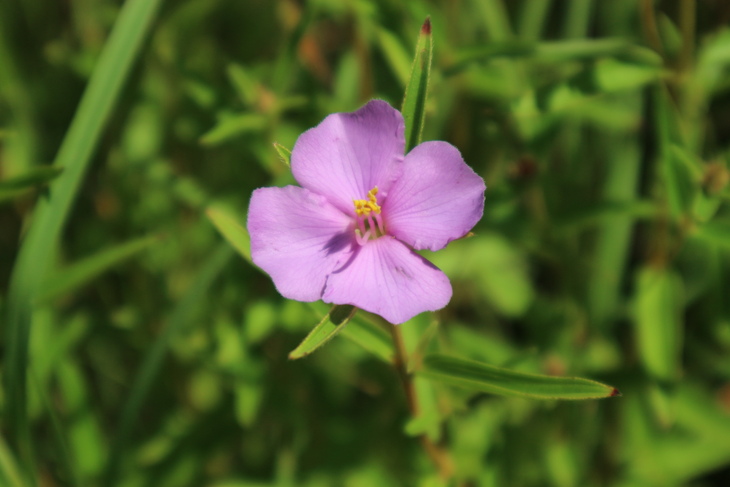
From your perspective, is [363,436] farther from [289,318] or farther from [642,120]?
[642,120]

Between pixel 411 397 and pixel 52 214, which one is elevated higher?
pixel 52 214

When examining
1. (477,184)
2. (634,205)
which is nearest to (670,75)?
(634,205)

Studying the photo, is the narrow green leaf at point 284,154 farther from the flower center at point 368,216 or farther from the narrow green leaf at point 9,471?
the narrow green leaf at point 9,471

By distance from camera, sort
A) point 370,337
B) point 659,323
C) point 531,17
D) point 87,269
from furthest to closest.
→ point 531,17 → point 659,323 → point 87,269 → point 370,337

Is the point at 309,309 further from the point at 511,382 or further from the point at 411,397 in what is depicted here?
the point at 511,382

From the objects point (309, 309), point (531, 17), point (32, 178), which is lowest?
point (309, 309)

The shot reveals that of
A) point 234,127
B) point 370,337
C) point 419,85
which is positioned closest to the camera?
point 419,85

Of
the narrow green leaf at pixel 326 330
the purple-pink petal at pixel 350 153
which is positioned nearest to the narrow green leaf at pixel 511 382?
the narrow green leaf at pixel 326 330

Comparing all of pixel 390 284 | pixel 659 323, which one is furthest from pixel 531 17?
pixel 390 284
